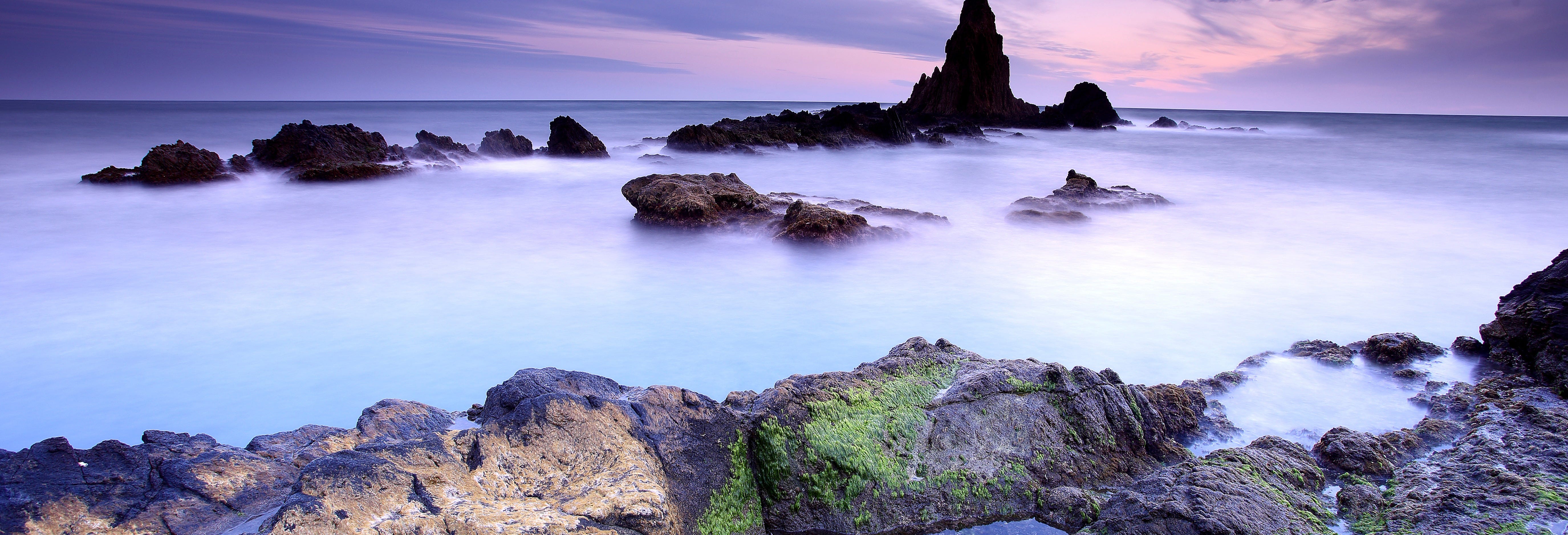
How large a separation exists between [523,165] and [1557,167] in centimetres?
2785

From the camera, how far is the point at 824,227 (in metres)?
8.50

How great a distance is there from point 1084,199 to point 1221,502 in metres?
9.63

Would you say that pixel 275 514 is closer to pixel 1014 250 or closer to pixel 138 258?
pixel 1014 250

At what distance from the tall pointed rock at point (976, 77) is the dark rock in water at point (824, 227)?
34944 mm

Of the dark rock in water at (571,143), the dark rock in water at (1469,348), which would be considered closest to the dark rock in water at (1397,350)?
the dark rock in water at (1469,348)

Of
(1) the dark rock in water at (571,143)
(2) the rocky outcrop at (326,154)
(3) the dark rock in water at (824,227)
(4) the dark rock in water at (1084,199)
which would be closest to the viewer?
(3) the dark rock in water at (824,227)

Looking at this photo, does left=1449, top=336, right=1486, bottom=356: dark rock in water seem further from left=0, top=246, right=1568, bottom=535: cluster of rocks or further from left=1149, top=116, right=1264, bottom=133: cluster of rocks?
left=1149, top=116, right=1264, bottom=133: cluster of rocks

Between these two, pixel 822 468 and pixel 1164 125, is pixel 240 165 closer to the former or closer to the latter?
pixel 822 468

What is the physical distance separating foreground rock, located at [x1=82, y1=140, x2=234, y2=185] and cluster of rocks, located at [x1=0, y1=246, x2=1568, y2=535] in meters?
13.6

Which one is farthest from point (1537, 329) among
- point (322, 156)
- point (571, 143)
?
point (571, 143)

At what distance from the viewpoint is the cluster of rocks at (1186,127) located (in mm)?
45312

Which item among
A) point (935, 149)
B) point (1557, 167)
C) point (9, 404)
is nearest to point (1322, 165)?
point (1557, 167)

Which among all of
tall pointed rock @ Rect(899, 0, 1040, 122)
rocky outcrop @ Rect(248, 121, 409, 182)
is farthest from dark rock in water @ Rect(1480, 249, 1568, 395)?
tall pointed rock @ Rect(899, 0, 1040, 122)

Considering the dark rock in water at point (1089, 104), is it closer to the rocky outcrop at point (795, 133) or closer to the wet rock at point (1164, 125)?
the wet rock at point (1164, 125)
